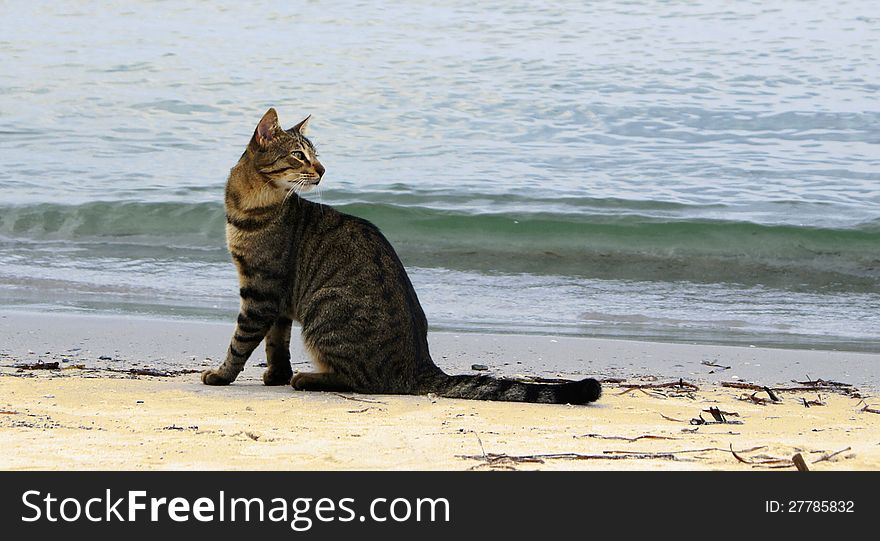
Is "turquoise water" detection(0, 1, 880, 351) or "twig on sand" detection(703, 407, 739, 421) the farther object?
"turquoise water" detection(0, 1, 880, 351)

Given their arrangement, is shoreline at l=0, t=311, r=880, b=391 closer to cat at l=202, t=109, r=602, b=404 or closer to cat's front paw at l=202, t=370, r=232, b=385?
cat's front paw at l=202, t=370, r=232, b=385

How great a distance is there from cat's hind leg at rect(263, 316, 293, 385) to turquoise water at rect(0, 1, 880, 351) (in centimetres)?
232

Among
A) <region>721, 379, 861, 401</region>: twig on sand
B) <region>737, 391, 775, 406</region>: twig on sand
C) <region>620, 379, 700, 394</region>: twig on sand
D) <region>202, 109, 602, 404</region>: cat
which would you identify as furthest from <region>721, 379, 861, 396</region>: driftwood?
<region>202, 109, 602, 404</region>: cat

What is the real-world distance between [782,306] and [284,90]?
1034 cm

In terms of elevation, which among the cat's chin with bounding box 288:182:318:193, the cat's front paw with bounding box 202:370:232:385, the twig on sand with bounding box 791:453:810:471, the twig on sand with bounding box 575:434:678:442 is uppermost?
the cat's chin with bounding box 288:182:318:193

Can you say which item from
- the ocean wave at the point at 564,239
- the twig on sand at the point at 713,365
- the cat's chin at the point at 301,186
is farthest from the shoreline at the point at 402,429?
the ocean wave at the point at 564,239

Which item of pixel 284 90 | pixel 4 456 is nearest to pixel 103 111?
pixel 284 90

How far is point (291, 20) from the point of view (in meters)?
22.3

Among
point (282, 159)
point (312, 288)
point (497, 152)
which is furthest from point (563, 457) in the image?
point (497, 152)

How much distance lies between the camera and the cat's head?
5.61 meters

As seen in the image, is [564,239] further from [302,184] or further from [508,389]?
[508,389]

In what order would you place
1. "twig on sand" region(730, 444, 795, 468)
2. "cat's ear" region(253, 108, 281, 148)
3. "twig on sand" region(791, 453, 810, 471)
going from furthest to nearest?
"cat's ear" region(253, 108, 281, 148) → "twig on sand" region(730, 444, 795, 468) → "twig on sand" region(791, 453, 810, 471)

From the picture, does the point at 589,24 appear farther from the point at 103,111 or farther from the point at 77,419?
the point at 77,419

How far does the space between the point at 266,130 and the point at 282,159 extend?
16 centimetres
